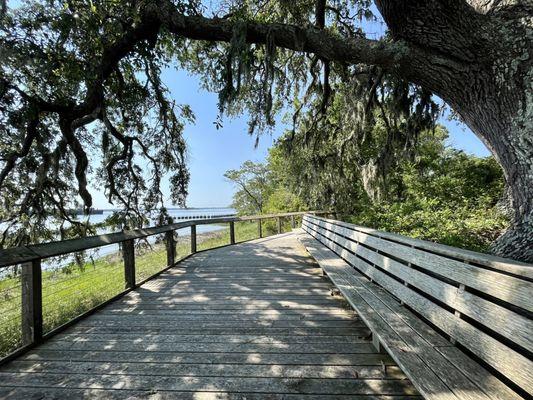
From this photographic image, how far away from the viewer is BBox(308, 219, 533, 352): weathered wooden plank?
1380mm

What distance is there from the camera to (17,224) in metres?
7.06

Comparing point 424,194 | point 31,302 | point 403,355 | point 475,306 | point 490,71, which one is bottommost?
point 403,355

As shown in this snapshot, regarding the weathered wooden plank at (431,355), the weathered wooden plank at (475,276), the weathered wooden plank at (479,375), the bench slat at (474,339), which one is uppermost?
the weathered wooden plank at (475,276)

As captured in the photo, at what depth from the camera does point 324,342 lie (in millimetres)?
2725

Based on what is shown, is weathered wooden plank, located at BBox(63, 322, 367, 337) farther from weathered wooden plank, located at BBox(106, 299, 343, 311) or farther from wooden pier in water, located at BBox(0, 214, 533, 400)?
weathered wooden plank, located at BBox(106, 299, 343, 311)

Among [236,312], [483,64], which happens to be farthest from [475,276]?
[483,64]

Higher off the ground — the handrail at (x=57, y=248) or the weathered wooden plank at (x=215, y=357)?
the handrail at (x=57, y=248)

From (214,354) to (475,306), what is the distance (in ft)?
6.34

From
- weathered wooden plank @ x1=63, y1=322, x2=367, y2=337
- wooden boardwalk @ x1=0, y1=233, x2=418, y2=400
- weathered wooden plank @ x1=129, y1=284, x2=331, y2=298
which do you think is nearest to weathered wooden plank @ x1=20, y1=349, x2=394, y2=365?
wooden boardwalk @ x1=0, y1=233, x2=418, y2=400

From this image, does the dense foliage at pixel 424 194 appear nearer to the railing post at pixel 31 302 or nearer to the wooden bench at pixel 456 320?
the wooden bench at pixel 456 320

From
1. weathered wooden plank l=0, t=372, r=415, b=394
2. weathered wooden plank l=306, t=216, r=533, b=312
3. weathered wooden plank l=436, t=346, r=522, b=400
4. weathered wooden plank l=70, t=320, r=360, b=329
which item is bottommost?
weathered wooden plank l=0, t=372, r=415, b=394

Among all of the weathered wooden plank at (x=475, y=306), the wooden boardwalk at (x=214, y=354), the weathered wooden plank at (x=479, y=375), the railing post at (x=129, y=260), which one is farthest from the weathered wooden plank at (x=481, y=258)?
the railing post at (x=129, y=260)

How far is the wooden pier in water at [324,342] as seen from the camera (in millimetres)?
1593

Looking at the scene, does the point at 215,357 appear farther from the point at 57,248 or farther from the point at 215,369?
the point at 57,248
